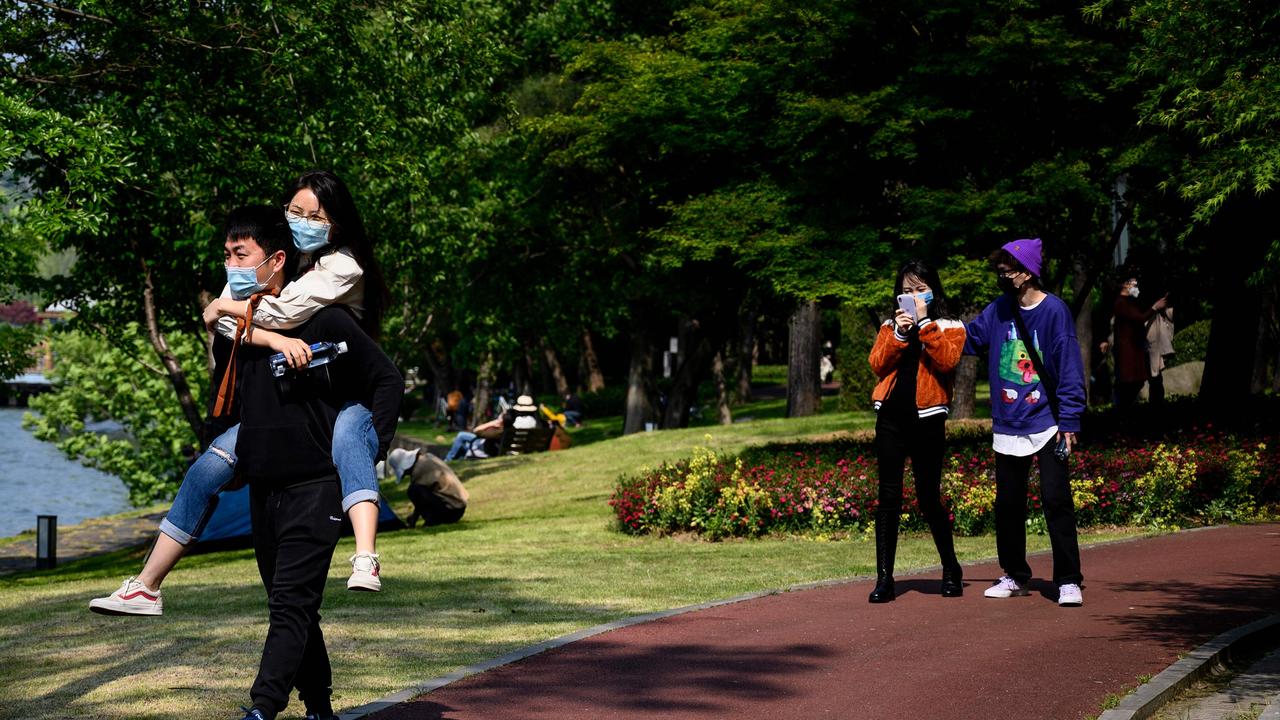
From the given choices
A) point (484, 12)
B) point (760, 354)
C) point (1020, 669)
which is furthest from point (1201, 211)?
point (760, 354)

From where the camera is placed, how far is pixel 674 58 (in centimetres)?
2002

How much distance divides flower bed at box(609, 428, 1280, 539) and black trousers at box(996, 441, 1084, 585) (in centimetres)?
425

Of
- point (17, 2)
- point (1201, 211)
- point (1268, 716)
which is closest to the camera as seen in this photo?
point (1268, 716)

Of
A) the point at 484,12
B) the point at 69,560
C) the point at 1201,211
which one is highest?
the point at 484,12

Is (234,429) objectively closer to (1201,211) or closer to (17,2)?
(1201,211)

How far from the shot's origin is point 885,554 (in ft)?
28.3

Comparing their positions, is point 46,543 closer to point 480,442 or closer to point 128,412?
point 480,442

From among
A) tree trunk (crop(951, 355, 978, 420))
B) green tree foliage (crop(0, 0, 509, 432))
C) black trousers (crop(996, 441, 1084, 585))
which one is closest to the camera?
black trousers (crop(996, 441, 1084, 585))

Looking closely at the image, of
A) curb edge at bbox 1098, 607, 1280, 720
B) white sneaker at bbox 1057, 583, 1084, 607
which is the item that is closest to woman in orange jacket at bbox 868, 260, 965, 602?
white sneaker at bbox 1057, 583, 1084, 607

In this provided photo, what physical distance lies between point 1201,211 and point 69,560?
18.0 metres

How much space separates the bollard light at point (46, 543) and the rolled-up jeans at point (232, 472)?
51.3 feet

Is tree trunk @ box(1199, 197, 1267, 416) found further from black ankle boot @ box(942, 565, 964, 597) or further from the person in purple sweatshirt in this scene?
the person in purple sweatshirt

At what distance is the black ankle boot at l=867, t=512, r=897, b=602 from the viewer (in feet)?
28.0

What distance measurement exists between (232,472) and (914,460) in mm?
4557
